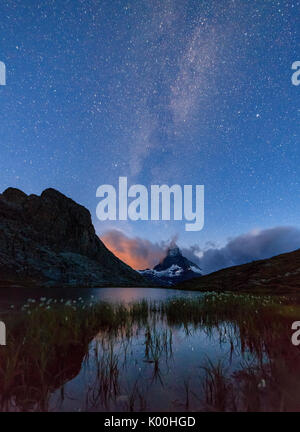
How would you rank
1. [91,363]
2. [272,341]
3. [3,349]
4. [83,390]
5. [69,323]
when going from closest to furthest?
[83,390] → [3,349] → [91,363] → [272,341] → [69,323]

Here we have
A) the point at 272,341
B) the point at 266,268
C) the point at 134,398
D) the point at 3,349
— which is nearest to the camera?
the point at 134,398

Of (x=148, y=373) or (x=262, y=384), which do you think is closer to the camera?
(x=262, y=384)

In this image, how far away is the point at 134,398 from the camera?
5.01 metres

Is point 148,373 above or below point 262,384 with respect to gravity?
below

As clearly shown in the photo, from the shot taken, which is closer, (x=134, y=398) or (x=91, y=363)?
(x=134, y=398)

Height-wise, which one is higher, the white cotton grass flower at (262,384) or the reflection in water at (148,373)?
the white cotton grass flower at (262,384)

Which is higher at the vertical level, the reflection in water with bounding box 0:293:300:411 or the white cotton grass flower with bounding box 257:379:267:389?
the white cotton grass flower with bounding box 257:379:267:389

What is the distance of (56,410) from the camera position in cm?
463
